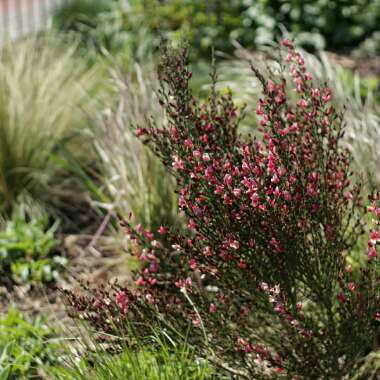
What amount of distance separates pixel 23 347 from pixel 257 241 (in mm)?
1371

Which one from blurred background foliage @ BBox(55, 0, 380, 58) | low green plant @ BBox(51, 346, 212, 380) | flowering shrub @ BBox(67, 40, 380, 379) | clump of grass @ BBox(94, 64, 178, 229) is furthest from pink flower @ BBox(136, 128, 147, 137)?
blurred background foliage @ BBox(55, 0, 380, 58)

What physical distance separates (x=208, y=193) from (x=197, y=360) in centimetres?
67

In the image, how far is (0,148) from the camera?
184 inches

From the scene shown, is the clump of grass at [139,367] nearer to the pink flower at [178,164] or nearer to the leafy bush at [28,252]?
the pink flower at [178,164]

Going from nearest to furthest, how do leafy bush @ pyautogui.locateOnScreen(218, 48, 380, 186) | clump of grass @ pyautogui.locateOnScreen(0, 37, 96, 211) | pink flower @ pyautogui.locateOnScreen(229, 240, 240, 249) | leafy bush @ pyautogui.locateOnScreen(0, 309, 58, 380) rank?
1. pink flower @ pyautogui.locateOnScreen(229, 240, 240, 249)
2. leafy bush @ pyautogui.locateOnScreen(0, 309, 58, 380)
3. leafy bush @ pyautogui.locateOnScreen(218, 48, 380, 186)
4. clump of grass @ pyautogui.locateOnScreen(0, 37, 96, 211)

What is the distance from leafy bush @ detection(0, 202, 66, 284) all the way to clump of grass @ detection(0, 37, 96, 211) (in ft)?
1.08

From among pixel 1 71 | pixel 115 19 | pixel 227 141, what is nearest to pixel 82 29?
pixel 115 19

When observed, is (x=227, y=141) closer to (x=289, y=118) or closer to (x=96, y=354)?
(x=289, y=118)

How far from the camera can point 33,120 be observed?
4773 millimetres

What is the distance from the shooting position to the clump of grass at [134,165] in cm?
395

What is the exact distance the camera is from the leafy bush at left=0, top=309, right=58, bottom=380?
3.01 metres

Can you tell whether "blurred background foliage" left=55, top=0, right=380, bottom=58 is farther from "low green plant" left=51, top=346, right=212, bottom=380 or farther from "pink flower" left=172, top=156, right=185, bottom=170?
"low green plant" left=51, top=346, right=212, bottom=380

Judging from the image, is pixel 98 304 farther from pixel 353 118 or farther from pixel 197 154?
pixel 353 118

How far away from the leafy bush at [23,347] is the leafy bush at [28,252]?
501 mm
